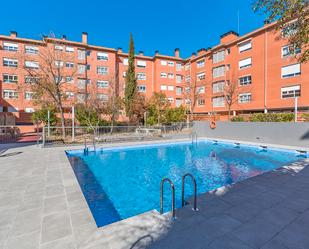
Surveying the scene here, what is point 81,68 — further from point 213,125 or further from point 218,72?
point 218,72

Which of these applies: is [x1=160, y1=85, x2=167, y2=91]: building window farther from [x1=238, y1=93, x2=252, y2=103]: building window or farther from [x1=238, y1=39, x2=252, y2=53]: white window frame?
[x1=238, y1=39, x2=252, y2=53]: white window frame

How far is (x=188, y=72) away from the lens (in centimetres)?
3734

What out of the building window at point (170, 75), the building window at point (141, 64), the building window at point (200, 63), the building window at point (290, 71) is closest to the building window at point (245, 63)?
the building window at point (290, 71)

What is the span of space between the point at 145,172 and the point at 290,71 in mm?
24328

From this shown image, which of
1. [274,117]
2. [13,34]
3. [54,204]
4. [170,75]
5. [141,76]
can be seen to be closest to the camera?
[54,204]

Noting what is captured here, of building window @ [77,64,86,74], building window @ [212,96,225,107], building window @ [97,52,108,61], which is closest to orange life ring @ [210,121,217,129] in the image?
building window @ [212,96,225,107]

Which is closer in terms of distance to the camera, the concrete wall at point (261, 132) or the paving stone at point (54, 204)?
the paving stone at point (54, 204)

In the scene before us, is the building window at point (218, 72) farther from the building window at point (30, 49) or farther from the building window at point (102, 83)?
the building window at point (30, 49)

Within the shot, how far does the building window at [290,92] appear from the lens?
2102 centimetres

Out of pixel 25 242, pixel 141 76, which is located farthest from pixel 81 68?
pixel 25 242

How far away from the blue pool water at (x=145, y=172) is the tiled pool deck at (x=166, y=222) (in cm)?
140


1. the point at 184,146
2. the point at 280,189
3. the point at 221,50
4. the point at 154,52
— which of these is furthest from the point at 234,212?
the point at 154,52

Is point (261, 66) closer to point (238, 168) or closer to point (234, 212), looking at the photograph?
point (238, 168)

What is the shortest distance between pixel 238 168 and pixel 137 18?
25992 millimetres
